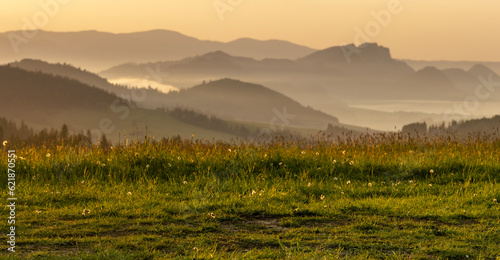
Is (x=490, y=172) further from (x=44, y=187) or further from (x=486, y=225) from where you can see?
(x=44, y=187)

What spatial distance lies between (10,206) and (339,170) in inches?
351

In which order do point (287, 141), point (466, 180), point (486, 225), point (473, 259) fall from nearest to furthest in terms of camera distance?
1. point (473, 259)
2. point (486, 225)
3. point (466, 180)
4. point (287, 141)

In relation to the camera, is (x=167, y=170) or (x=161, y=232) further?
(x=167, y=170)

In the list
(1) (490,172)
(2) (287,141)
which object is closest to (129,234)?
(2) (287,141)

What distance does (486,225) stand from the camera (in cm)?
1072

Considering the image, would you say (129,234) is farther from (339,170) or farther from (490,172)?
(490,172)

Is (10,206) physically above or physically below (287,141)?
below

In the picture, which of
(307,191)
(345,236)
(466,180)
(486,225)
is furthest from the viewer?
(466,180)

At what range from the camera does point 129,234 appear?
388 inches

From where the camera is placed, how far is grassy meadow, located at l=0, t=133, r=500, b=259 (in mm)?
9070

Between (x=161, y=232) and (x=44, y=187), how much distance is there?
517 cm

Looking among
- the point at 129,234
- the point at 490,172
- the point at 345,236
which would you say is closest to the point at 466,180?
the point at 490,172

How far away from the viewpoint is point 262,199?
40.9 feet

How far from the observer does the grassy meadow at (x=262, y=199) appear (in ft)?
29.8
